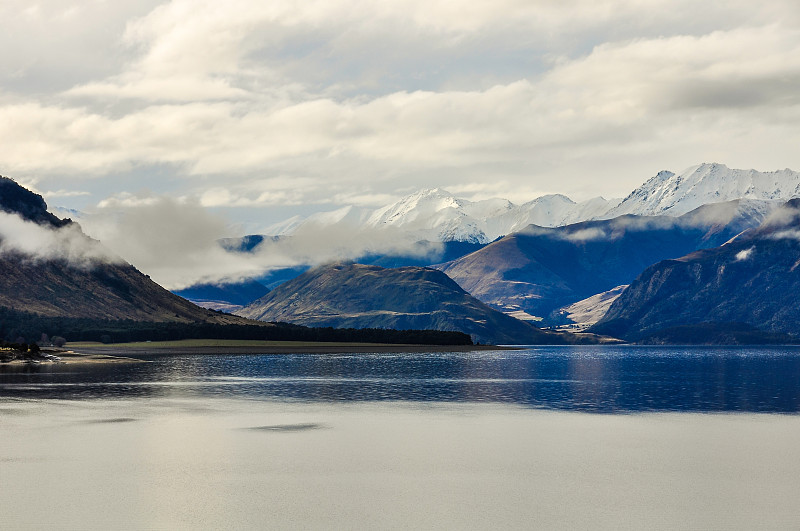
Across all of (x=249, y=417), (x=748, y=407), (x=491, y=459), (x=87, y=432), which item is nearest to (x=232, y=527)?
(x=491, y=459)

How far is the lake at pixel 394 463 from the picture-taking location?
6469 cm

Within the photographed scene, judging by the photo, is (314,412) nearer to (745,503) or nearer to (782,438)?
(782,438)

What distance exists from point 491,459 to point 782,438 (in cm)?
3808

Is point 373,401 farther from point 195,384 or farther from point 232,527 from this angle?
point 232,527

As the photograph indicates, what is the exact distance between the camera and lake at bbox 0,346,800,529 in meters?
64.7

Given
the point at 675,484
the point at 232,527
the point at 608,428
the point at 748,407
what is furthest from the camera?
the point at 748,407

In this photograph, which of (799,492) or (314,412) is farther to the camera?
(314,412)

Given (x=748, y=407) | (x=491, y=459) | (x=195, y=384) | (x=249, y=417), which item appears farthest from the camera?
(x=195, y=384)

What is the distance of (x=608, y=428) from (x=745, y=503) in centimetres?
4513

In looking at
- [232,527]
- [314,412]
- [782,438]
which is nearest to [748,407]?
[782,438]

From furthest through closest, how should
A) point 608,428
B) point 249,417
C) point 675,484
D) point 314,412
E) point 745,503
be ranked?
1. point 314,412
2. point 249,417
3. point 608,428
4. point 675,484
5. point 745,503

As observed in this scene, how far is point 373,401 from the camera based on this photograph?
150 metres

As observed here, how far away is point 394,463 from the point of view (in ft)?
284

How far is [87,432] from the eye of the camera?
106 metres
